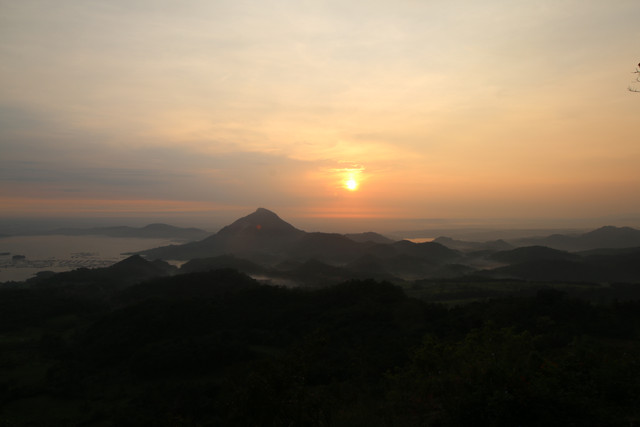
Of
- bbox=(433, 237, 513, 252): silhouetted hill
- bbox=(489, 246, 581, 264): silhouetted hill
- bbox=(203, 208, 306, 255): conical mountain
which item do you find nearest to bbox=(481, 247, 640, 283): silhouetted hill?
bbox=(489, 246, 581, 264): silhouetted hill

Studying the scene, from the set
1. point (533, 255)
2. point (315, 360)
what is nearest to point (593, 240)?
point (533, 255)

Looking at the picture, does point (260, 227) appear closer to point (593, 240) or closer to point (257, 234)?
point (257, 234)

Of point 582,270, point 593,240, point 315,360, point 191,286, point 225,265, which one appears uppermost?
point 593,240

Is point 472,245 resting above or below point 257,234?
below

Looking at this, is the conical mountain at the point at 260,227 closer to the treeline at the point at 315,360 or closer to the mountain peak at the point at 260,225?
the mountain peak at the point at 260,225

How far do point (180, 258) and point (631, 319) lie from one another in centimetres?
13321

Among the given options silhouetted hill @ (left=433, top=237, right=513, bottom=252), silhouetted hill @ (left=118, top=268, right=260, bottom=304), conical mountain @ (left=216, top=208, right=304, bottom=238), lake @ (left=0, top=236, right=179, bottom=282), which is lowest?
lake @ (left=0, top=236, right=179, bottom=282)

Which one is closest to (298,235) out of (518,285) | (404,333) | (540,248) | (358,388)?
(540,248)

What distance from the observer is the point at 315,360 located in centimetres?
Result: 1866

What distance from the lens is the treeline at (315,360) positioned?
27.0 feet

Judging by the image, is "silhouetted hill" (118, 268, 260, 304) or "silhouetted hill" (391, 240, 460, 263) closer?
"silhouetted hill" (118, 268, 260, 304)

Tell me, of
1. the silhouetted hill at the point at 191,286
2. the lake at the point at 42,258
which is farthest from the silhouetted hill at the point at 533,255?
the lake at the point at 42,258

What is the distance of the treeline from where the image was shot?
8.23 metres

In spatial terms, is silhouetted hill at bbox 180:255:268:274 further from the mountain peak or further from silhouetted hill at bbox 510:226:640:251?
silhouetted hill at bbox 510:226:640:251
